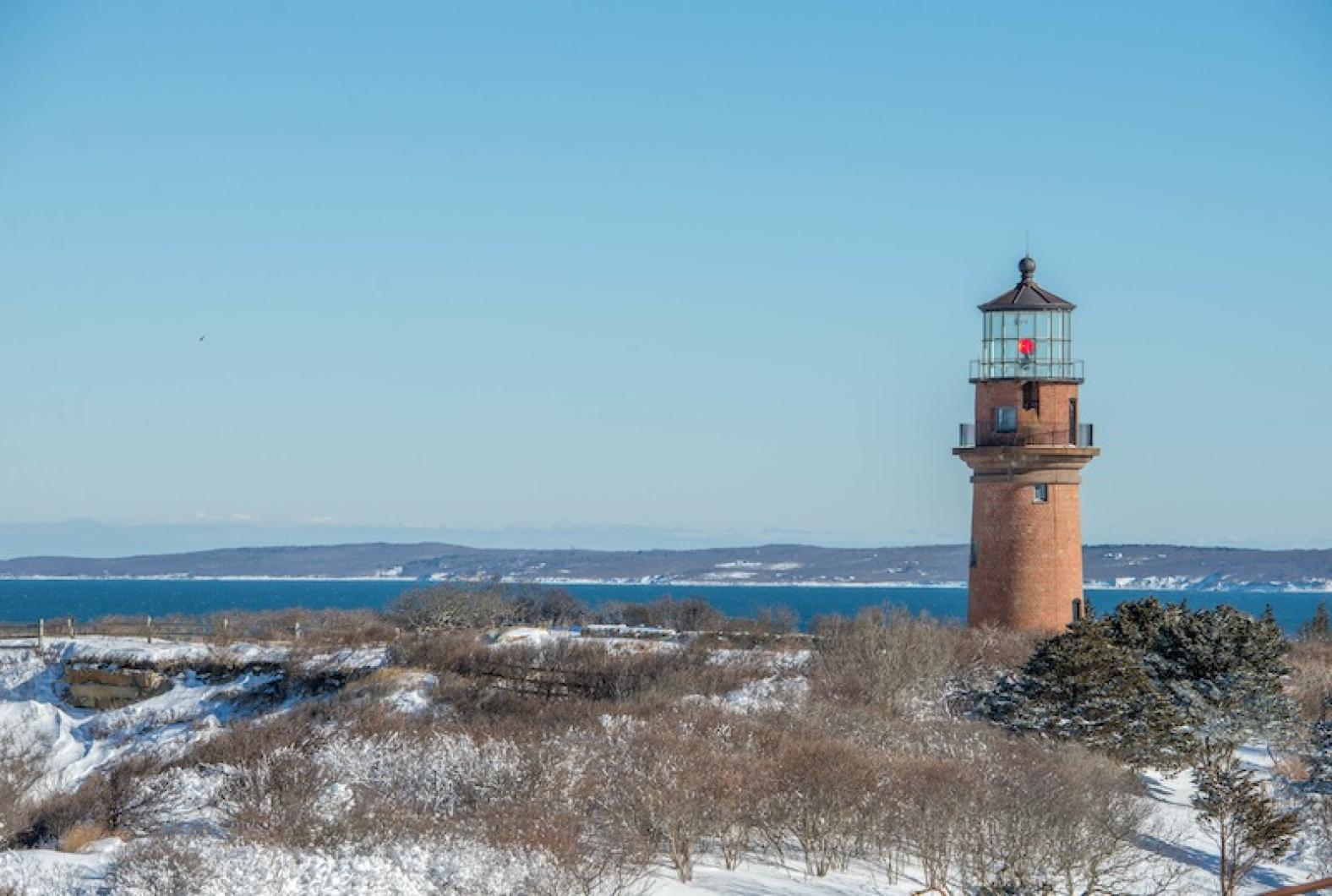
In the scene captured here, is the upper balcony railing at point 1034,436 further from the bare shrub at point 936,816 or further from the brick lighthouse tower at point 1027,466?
the bare shrub at point 936,816

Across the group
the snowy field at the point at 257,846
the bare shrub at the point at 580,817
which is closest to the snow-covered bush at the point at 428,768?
the snowy field at the point at 257,846

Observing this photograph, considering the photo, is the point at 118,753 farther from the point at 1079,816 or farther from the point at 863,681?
the point at 1079,816

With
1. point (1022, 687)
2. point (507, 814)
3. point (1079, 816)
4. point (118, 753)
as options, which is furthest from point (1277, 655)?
point (118, 753)

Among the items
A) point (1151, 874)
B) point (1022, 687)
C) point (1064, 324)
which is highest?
point (1064, 324)

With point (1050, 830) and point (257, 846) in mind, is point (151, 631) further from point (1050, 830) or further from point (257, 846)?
point (1050, 830)

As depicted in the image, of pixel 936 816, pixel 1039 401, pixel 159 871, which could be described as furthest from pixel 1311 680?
pixel 159 871

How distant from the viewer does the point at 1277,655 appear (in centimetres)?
3612

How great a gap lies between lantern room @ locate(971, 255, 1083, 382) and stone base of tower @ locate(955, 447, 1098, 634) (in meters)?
1.84

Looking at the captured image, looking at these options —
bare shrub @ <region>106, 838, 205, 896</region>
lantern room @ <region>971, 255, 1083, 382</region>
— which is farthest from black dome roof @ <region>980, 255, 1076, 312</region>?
bare shrub @ <region>106, 838, 205, 896</region>

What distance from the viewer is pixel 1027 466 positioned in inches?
1492

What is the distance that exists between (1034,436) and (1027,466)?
685 mm

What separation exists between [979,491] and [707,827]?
16.4m

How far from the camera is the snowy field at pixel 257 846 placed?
20984mm

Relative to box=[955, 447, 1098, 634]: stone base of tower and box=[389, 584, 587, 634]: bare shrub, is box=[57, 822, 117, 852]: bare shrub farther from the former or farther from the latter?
box=[955, 447, 1098, 634]: stone base of tower
